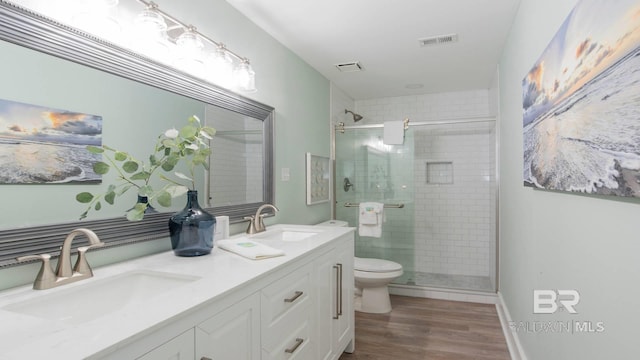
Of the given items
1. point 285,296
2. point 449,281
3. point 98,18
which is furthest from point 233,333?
point 449,281

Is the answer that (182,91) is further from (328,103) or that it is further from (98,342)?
(328,103)

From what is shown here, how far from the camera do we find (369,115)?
4.75 m

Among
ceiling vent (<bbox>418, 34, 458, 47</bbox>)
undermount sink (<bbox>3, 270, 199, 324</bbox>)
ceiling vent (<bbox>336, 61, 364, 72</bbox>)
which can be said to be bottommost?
undermount sink (<bbox>3, 270, 199, 324</bbox>)

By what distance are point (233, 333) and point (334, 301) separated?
3.59ft

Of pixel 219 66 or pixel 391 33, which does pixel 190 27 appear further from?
pixel 391 33

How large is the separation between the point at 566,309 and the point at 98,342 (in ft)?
5.07

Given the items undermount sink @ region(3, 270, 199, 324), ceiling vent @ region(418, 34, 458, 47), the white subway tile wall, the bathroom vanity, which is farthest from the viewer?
the white subway tile wall

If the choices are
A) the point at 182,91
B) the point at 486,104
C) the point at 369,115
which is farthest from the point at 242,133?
the point at 486,104

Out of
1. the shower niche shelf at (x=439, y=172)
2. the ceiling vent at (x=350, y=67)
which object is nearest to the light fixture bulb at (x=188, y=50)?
the ceiling vent at (x=350, y=67)

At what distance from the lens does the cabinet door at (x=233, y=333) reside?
1021 mm

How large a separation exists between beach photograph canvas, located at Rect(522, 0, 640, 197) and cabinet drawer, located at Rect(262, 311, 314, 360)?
1.20m

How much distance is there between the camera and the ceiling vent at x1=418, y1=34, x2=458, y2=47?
266 cm

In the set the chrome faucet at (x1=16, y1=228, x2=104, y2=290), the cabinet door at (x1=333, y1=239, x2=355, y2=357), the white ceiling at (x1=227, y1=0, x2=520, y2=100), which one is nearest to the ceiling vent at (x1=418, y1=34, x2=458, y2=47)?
the white ceiling at (x1=227, y1=0, x2=520, y2=100)

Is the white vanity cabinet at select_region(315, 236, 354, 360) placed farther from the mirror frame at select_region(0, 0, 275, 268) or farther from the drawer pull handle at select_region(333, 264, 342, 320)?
the mirror frame at select_region(0, 0, 275, 268)
